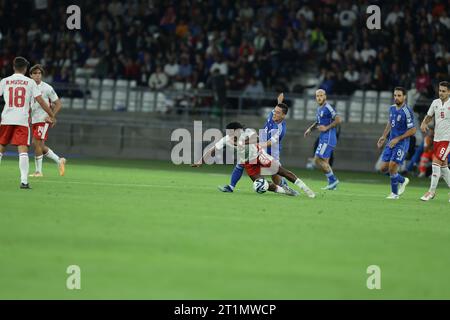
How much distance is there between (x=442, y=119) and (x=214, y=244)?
29.7ft

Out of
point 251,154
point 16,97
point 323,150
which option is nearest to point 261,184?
point 251,154

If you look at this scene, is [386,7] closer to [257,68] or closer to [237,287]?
[257,68]

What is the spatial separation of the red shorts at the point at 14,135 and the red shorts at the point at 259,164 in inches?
158

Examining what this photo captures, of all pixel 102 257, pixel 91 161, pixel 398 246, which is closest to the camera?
pixel 102 257

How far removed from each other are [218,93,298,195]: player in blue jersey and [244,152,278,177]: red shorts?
0.61 feet

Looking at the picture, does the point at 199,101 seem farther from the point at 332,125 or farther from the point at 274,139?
the point at 274,139

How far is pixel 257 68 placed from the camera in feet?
116

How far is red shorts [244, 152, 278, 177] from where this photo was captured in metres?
18.7

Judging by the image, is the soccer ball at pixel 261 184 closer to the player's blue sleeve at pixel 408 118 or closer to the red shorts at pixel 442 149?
the player's blue sleeve at pixel 408 118

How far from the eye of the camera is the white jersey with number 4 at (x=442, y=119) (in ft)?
62.7

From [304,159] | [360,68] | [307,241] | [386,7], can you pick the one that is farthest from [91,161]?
[307,241]

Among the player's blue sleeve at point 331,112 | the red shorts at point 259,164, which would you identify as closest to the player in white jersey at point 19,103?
the red shorts at point 259,164
